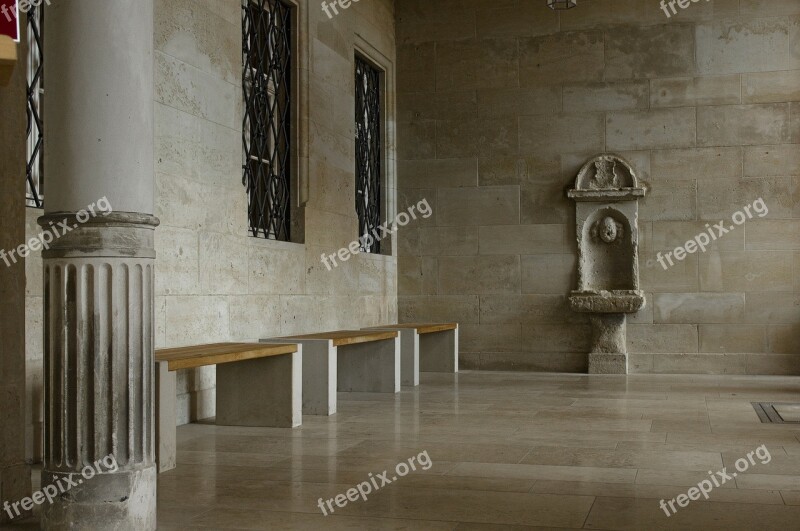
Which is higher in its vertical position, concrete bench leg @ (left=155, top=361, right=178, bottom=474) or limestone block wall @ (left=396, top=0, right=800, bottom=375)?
limestone block wall @ (left=396, top=0, right=800, bottom=375)

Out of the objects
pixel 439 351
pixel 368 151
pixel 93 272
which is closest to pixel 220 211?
pixel 93 272

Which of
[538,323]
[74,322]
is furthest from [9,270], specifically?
[538,323]

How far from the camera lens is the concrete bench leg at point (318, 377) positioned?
7395 millimetres

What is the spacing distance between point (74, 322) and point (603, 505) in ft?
8.03

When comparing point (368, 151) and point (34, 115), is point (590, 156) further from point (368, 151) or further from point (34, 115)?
point (34, 115)

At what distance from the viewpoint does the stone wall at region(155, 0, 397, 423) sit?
6.88m

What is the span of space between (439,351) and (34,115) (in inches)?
262

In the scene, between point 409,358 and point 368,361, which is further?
point 409,358

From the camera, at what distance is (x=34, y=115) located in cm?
570

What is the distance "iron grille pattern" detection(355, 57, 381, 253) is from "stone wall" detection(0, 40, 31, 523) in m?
7.17

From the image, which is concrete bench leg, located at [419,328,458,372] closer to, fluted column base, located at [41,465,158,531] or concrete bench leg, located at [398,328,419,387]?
concrete bench leg, located at [398,328,419,387]

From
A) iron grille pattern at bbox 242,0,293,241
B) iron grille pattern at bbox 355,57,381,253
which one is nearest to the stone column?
iron grille pattern at bbox 242,0,293,241

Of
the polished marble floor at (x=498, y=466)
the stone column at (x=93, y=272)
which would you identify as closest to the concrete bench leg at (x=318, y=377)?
the polished marble floor at (x=498, y=466)

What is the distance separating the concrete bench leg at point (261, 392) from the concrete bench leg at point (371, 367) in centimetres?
217
